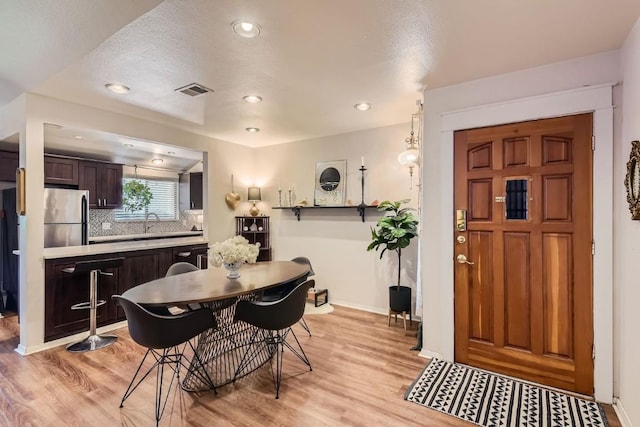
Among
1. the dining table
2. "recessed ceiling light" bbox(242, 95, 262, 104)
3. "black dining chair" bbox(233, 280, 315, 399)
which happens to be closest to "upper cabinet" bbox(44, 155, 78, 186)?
the dining table

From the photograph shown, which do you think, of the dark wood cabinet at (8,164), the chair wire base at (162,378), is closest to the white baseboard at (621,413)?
the chair wire base at (162,378)

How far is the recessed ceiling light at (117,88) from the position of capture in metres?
2.80

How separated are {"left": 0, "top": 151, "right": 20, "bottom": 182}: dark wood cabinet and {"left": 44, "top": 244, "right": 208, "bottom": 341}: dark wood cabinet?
1967 mm

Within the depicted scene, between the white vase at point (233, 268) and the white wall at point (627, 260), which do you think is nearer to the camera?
the white wall at point (627, 260)

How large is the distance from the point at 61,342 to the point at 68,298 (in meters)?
0.44

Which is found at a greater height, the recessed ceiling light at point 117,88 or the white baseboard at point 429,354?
the recessed ceiling light at point 117,88

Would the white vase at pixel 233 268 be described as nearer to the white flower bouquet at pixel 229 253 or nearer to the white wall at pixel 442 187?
the white flower bouquet at pixel 229 253

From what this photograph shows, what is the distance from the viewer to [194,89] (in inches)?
114

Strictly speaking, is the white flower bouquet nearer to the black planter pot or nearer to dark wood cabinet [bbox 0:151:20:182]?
the black planter pot

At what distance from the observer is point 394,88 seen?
290cm

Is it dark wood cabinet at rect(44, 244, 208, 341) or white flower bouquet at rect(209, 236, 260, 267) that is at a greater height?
white flower bouquet at rect(209, 236, 260, 267)

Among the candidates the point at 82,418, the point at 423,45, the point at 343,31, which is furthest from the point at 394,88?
the point at 82,418

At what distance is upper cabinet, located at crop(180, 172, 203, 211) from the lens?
6484mm

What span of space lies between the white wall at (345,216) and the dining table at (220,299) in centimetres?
147
